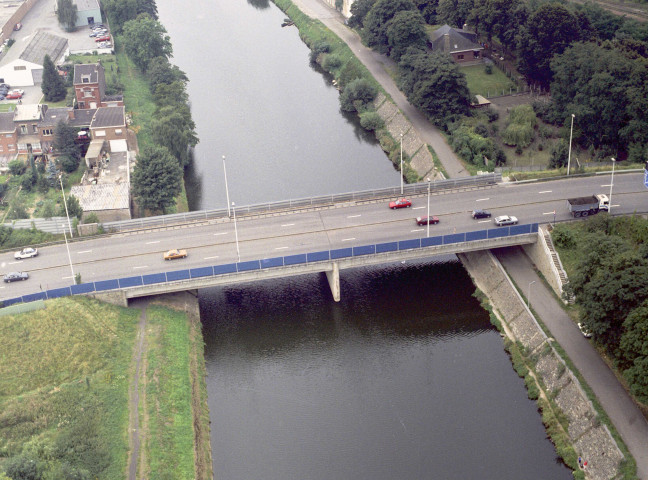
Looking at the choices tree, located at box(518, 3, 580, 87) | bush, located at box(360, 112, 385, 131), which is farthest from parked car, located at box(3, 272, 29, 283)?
tree, located at box(518, 3, 580, 87)

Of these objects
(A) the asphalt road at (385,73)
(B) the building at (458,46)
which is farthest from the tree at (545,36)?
(A) the asphalt road at (385,73)

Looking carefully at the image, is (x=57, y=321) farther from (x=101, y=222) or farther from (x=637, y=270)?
(x=637, y=270)

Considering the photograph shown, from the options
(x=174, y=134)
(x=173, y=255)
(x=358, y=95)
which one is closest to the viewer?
(x=173, y=255)

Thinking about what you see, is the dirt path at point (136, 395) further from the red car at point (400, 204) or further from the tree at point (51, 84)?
the tree at point (51, 84)

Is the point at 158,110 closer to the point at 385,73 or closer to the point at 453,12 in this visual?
the point at 385,73

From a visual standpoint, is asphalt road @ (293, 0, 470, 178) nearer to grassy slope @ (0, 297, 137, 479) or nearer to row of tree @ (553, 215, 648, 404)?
row of tree @ (553, 215, 648, 404)

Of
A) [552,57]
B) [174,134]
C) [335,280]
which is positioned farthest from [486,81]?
[335,280]

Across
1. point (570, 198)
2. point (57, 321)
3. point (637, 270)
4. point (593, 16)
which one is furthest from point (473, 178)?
point (593, 16)
